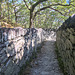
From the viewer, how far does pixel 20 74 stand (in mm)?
3266

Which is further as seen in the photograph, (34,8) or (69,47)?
(34,8)

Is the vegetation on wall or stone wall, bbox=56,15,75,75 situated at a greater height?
the vegetation on wall

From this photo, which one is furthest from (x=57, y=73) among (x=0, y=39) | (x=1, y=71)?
(x=0, y=39)

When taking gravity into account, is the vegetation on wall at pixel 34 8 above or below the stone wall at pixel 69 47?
above

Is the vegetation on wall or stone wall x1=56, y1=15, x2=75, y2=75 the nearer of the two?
stone wall x1=56, y1=15, x2=75, y2=75

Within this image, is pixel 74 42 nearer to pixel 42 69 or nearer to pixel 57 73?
pixel 57 73

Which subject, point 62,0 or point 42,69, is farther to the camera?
point 62,0

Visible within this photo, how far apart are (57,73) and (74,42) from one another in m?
1.92

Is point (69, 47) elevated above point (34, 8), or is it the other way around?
point (34, 8)

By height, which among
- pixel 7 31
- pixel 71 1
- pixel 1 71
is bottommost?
pixel 1 71

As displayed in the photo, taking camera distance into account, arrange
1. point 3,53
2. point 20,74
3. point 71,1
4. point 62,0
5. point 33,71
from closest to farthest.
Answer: point 3,53
point 20,74
point 33,71
point 71,1
point 62,0

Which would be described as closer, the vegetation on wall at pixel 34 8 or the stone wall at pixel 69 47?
the stone wall at pixel 69 47

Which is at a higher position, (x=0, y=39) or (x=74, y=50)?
(x=0, y=39)

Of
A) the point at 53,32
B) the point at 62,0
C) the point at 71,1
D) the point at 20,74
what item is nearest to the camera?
the point at 20,74
